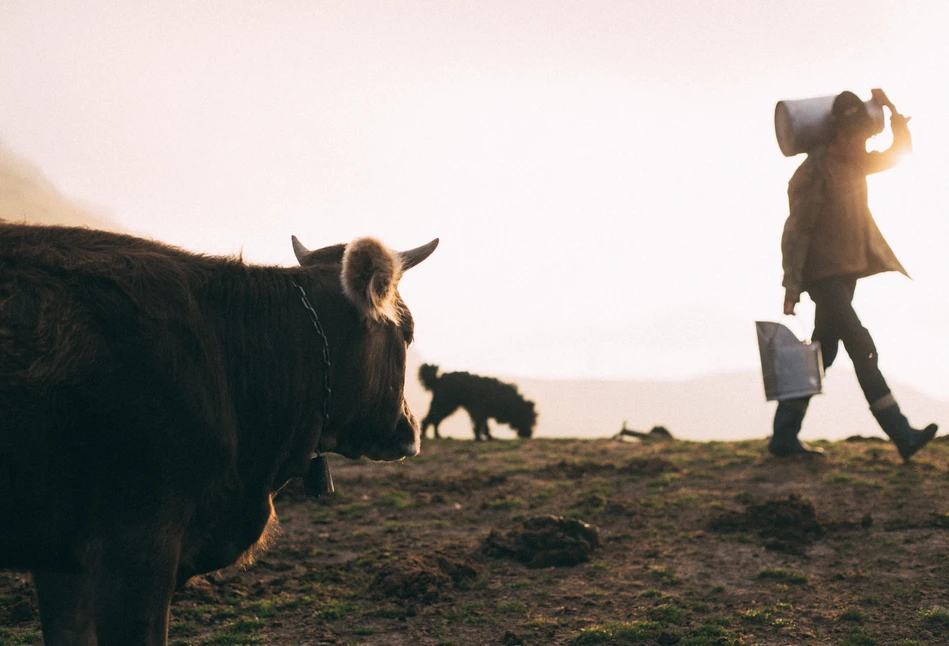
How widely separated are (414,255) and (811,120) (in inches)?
238

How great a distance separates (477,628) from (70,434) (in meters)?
3.44

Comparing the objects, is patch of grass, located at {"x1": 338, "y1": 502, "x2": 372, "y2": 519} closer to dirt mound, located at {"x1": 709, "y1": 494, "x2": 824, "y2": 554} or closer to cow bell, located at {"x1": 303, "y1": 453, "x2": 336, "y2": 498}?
dirt mound, located at {"x1": 709, "y1": 494, "x2": 824, "y2": 554}

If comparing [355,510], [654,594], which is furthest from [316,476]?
[355,510]

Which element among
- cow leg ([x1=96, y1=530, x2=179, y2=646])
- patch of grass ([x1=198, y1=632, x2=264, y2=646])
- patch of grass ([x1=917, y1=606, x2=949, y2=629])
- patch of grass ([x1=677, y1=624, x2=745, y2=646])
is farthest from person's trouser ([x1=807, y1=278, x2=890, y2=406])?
cow leg ([x1=96, y1=530, x2=179, y2=646])

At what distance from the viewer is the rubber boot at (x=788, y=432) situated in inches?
380

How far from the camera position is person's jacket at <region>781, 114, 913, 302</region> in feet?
29.8

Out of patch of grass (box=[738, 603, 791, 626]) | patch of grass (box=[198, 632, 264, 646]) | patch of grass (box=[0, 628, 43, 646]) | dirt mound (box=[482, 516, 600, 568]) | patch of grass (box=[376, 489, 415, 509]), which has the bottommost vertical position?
patch of grass (box=[198, 632, 264, 646])

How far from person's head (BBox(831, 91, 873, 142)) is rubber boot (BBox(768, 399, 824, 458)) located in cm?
273

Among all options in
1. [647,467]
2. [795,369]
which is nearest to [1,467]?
[795,369]

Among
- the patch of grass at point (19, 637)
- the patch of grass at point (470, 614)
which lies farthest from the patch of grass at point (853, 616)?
the patch of grass at point (19, 637)

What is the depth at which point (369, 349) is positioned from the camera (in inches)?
170

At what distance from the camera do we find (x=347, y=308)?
4.27 meters

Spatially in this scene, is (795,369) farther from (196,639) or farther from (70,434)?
(70,434)

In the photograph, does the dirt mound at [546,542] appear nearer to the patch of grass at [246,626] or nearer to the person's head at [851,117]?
the patch of grass at [246,626]
